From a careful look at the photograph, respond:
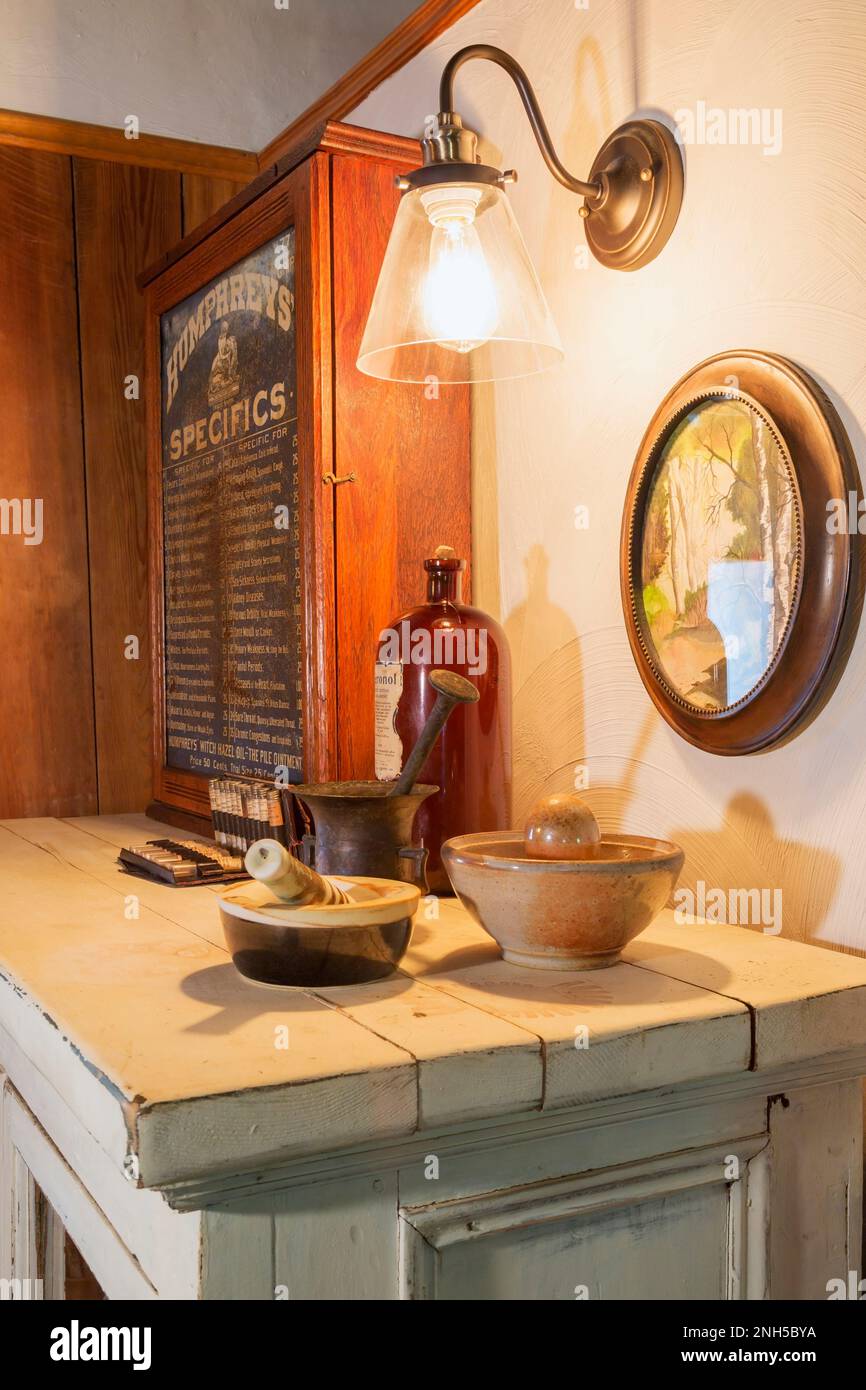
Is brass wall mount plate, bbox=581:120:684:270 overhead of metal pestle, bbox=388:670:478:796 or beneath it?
overhead

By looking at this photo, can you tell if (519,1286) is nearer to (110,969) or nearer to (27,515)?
(110,969)

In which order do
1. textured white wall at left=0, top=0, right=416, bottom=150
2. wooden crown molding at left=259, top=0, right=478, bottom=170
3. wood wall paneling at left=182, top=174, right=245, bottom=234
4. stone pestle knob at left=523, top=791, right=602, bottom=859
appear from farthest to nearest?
wood wall paneling at left=182, top=174, right=245, bottom=234
textured white wall at left=0, top=0, right=416, bottom=150
wooden crown molding at left=259, top=0, right=478, bottom=170
stone pestle knob at left=523, top=791, right=602, bottom=859

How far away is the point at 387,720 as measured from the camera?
1402 millimetres

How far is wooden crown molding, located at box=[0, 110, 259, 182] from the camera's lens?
205 centimetres

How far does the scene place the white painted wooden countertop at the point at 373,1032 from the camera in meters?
0.76

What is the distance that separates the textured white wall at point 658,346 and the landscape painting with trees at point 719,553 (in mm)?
77

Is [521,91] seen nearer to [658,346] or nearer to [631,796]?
[658,346]

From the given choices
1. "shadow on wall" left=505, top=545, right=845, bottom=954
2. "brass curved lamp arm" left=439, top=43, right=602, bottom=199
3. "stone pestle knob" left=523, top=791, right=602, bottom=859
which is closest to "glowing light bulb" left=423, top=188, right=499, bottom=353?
"brass curved lamp arm" left=439, top=43, right=602, bottom=199

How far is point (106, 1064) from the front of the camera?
79 centimetres

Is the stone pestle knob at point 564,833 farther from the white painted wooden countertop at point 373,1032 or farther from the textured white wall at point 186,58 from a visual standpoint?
the textured white wall at point 186,58

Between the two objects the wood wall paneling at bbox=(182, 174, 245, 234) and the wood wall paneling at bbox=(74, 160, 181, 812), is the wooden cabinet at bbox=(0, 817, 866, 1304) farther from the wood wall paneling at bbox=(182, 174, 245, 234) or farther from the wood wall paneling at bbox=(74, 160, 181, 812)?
the wood wall paneling at bbox=(182, 174, 245, 234)

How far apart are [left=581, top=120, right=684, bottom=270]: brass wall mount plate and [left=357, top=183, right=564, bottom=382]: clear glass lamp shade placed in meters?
0.12

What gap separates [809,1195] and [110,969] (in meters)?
0.61
